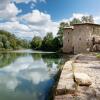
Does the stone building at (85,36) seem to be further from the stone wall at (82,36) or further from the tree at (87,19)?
the tree at (87,19)

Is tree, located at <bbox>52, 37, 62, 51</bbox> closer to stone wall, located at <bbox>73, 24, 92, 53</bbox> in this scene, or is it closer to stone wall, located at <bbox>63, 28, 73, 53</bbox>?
stone wall, located at <bbox>63, 28, 73, 53</bbox>

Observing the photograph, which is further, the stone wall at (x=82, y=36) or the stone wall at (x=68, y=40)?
the stone wall at (x=68, y=40)

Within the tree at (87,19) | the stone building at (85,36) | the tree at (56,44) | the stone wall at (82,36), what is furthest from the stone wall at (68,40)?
the tree at (87,19)

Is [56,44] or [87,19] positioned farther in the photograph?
[56,44]

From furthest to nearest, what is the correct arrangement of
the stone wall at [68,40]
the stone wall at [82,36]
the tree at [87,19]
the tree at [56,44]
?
the tree at [87,19] → the tree at [56,44] → the stone wall at [68,40] → the stone wall at [82,36]

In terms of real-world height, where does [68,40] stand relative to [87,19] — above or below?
below

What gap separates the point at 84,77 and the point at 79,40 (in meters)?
31.8

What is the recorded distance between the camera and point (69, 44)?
44219 mm

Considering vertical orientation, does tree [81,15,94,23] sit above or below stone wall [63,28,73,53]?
above

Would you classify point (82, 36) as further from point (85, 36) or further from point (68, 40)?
point (68, 40)

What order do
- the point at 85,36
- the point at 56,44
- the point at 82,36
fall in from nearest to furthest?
the point at 85,36 → the point at 82,36 → the point at 56,44

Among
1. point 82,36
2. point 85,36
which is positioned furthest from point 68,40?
point 85,36

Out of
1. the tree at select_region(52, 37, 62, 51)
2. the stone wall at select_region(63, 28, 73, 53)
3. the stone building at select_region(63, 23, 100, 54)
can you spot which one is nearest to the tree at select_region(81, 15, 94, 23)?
the tree at select_region(52, 37, 62, 51)

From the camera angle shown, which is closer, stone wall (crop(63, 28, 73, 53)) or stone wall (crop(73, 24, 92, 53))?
stone wall (crop(73, 24, 92, 53))
